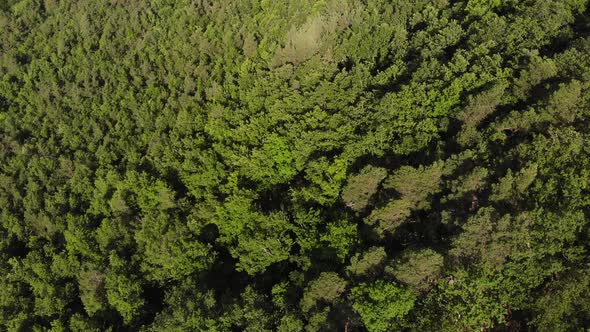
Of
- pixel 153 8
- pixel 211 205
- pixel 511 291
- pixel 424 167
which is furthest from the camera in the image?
pixel 153 8

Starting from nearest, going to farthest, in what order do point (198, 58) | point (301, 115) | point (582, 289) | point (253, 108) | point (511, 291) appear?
point (582, 289), point (511, 291), point (301, 115), point (253, 108), point (198, 58)

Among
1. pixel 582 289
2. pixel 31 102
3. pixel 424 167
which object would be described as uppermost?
pixel 31 102

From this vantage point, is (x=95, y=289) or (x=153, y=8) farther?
(x=153, y=8)

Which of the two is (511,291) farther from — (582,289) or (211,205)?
(211,205)

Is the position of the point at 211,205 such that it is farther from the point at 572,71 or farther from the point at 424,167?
the point at 572,71

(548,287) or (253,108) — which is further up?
(253,108)

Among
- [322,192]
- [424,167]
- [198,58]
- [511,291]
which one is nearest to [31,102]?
[198,58]
